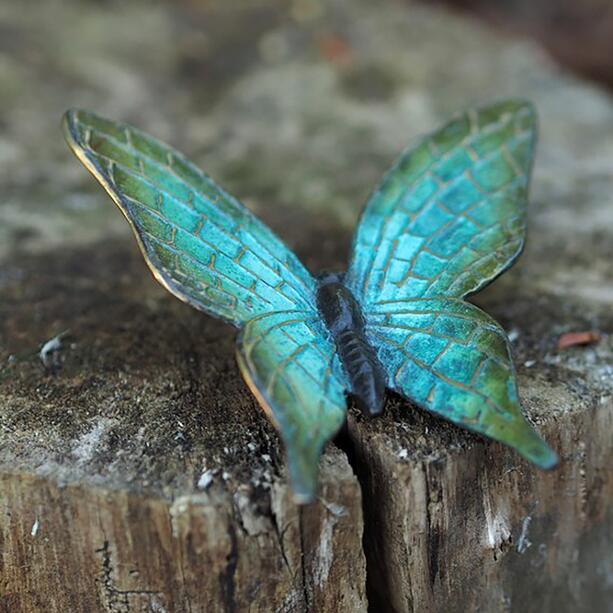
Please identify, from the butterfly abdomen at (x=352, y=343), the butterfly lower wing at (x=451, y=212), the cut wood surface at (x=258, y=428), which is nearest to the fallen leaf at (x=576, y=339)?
the cut wood surface at (x=258, y=428)

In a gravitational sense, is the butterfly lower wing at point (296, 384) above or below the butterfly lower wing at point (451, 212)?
below

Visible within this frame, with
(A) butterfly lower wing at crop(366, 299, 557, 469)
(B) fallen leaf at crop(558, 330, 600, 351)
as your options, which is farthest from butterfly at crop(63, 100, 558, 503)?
(B) fallen leaf at crop(558, 330, 600, 351)

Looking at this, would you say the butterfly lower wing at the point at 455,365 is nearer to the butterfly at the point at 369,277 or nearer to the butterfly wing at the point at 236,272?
the butterfly at the point at 369,277

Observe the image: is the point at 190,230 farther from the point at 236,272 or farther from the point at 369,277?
the point at 369,277

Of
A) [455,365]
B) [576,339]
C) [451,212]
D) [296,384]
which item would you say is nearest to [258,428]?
[296,384]

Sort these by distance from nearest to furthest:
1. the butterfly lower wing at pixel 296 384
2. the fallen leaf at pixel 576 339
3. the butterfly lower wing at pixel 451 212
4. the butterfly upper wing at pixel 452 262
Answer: the butterfly lower wing at pixel 296 384 < the butterfly upper wing at pixel 452 262 < the butterfly lower wing at pixel 451 212 < the fallen leaf at pixel 576 339

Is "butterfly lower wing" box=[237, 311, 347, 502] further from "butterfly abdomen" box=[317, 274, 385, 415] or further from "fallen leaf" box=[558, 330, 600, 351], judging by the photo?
"fallen leaf" box=[558, 330, 600, 351]

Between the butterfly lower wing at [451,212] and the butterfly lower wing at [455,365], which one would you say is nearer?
the butterfly lower wing at [455,365]
